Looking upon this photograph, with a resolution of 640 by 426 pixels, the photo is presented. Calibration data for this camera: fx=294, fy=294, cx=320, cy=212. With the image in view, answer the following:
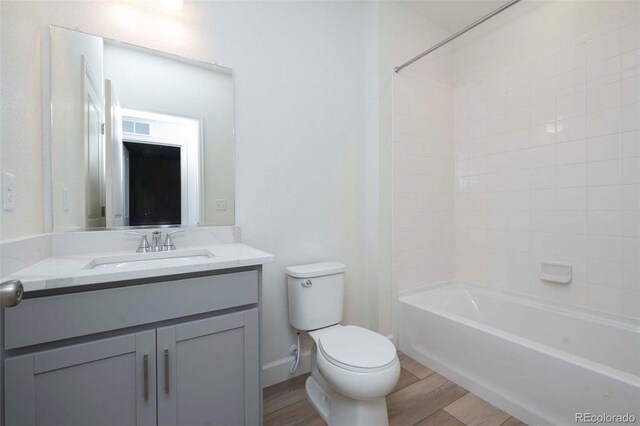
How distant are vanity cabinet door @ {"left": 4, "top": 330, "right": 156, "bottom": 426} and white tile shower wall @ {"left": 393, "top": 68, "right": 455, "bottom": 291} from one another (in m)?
1.67

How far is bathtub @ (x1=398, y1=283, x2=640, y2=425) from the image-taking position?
127 centimetres

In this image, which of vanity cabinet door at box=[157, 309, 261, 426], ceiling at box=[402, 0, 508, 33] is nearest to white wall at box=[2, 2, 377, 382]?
ceiling at box=[402, 0, 508, 33]

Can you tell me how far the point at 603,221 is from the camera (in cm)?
174

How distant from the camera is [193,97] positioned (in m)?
1.61

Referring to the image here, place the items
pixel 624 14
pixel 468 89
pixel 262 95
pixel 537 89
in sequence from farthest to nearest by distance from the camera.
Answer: pixel 468 89, pixel 537 89, pixel 262 95, pixel 624 14

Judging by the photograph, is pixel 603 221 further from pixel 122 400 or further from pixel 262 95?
pixel 122 400

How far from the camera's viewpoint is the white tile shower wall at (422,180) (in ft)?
7.29

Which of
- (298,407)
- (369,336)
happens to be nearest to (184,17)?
(369,336)

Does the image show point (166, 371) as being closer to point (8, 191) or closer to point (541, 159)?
point (8, 191)

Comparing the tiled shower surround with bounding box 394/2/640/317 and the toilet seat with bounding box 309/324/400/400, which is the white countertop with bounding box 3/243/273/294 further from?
the tiled shower surround with bounding box 394/2/640/317

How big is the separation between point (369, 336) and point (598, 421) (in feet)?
3.25

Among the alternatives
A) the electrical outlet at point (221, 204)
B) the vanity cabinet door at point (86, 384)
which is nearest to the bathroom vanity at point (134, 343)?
the vanity cabinet door at point (86, 384)

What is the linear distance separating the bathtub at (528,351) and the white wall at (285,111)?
1.66 ft

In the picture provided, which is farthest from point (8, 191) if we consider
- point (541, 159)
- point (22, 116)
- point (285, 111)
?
point (541, 159)
